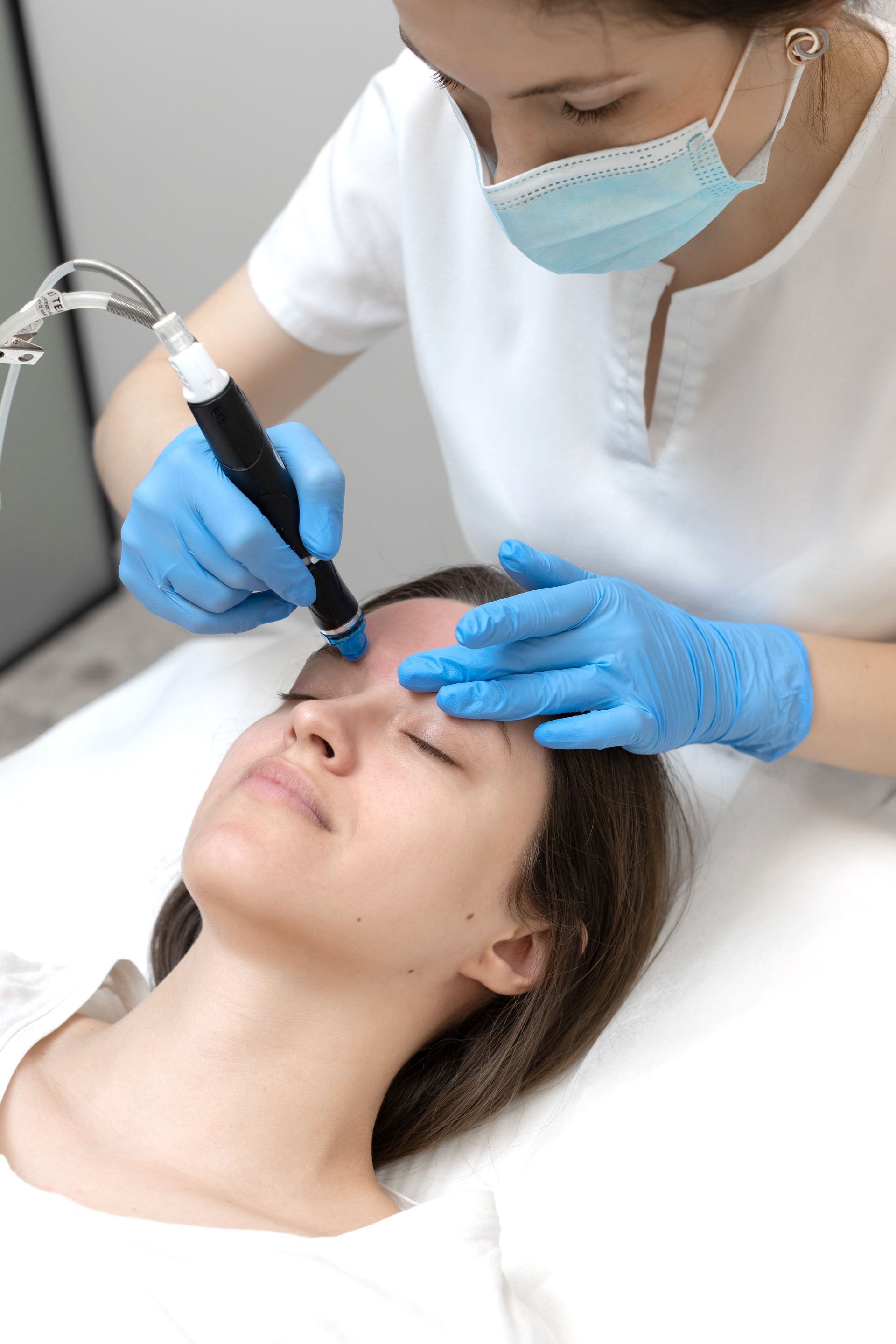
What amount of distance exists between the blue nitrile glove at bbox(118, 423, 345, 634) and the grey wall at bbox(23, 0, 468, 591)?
3.64 feet

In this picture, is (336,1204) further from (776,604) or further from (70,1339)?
(776,604)

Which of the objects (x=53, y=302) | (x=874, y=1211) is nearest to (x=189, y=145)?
(x=53, y=302)

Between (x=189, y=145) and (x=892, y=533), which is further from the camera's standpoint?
(x=189, y=145)

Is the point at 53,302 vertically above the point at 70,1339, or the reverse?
the point at 53,302

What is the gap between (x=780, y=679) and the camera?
1297mm

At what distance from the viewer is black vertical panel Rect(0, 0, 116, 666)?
7.70ft

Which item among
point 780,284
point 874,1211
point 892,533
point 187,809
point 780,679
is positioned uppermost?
point 780,284

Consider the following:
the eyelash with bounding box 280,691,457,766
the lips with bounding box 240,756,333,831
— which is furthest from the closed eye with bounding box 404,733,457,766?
the lips with bounding box 240,756,333,831

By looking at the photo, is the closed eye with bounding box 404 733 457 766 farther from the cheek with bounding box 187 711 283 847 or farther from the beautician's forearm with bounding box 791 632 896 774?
the beautician's forearm with bounding box 791 632 896 774

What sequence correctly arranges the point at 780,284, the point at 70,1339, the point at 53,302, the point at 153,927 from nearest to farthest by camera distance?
the point at 70,1339 → the point at 53,302 → the point at 780,284 → the point at 153,927

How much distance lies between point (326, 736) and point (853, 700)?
626mm

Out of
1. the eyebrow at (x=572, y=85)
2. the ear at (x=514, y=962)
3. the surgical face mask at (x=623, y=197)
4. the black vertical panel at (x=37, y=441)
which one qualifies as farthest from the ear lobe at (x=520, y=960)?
the black vertical panel at (x=37, y=441)

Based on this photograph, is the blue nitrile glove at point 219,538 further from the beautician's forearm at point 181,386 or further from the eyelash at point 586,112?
the eyelash at point 586,112

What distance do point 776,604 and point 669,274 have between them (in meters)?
0.42
